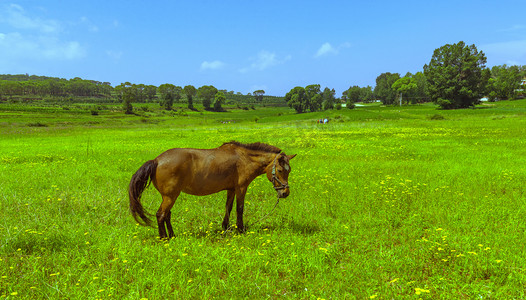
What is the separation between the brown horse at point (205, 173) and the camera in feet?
17.7

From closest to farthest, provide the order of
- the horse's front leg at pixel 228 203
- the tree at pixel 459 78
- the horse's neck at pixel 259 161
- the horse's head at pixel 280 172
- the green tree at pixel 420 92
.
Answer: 1. the horse's head at pixel 280 172
2. the horse's neck at pixel 259 161
3. the horse's front leg at pixel 228 203
4. the tree at pixel 459 78
5. the green tree at pixel 420 92

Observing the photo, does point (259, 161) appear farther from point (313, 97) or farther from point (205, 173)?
point (313, 97)

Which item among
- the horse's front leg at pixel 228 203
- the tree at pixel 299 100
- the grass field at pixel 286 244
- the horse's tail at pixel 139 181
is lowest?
the grass field at pixel 286 244

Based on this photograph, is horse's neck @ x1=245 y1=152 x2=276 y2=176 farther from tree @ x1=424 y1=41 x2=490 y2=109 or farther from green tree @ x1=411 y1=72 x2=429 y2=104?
green tree @ x1=411 y1=72 x2=429 y2=104

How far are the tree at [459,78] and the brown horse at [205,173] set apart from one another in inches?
3814

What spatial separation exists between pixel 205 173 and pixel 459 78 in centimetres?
10267

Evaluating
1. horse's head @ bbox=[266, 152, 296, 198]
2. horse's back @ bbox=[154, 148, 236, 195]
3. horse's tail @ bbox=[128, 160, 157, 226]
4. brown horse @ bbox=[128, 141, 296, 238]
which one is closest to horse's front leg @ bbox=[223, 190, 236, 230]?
brown horse @ bbox=[128, 141, 296, 238]

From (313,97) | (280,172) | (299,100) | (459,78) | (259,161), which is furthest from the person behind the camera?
(299,100)

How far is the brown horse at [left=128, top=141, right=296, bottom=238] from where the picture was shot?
5391 mm

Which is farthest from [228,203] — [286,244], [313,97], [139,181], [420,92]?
[420,92]

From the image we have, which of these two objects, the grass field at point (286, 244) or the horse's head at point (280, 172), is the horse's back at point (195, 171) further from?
the grass field at point (286, 244)

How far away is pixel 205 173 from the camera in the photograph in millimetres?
5727

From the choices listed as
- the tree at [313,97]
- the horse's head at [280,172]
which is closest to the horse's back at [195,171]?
the horse's head at [280,172]

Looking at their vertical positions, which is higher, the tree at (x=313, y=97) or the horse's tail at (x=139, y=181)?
the tree at (x=313, y=97)
